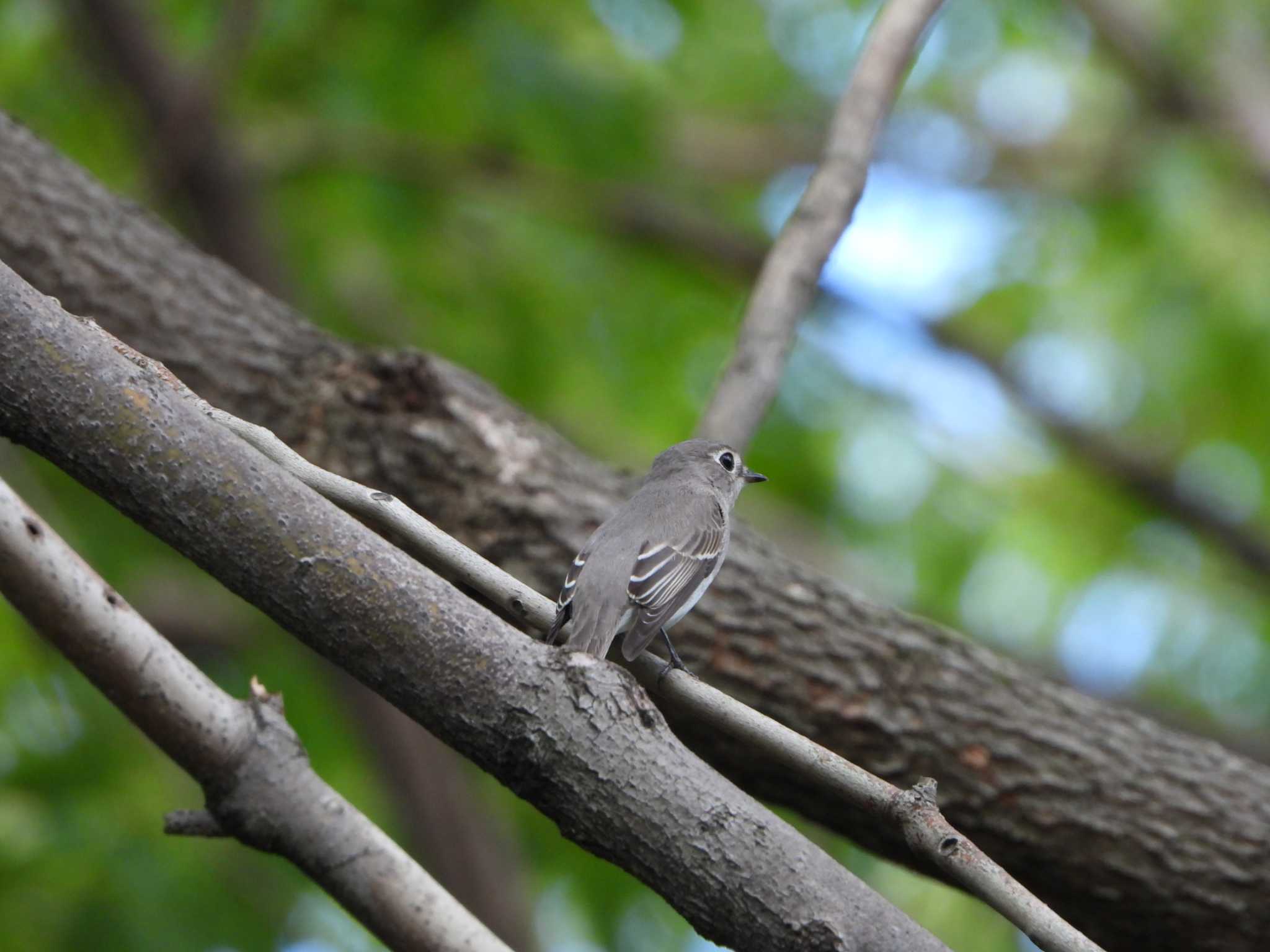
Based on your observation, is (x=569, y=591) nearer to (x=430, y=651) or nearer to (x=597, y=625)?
(x=597, y=625)

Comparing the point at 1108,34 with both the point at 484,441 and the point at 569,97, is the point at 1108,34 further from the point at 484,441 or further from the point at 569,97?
the point at 484,441

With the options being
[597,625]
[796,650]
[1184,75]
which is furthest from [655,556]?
[1184,75]

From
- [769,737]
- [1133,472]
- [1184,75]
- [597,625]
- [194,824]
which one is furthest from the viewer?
[1184,75]

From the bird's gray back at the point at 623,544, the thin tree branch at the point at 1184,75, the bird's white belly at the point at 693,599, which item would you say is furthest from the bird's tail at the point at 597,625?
the thin tree branch at the point at 1184,75

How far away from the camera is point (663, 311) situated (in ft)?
27.0

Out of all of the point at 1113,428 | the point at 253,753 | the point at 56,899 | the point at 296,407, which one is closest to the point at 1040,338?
the point at 1113,428

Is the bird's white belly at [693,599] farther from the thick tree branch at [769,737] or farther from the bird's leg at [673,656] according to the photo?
the thick tree branch at [769,737]

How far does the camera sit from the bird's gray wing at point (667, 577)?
12.1 ft

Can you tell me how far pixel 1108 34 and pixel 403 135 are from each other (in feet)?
16.0

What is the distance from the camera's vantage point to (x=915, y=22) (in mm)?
5082

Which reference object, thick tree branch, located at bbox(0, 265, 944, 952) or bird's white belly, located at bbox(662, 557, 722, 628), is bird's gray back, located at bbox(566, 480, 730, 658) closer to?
bird's white belly, located at bbox(662, 557, 722, 628)

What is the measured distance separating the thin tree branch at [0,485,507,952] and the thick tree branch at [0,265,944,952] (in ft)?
0.60

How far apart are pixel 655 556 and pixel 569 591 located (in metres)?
0.39

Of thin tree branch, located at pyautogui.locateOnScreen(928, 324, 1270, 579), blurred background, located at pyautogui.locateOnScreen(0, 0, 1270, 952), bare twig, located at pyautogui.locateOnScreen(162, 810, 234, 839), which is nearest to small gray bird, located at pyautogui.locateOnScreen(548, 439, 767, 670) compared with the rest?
bare twig, located at pyautogui.locateOnScreen(162, 810, 234, 839)
